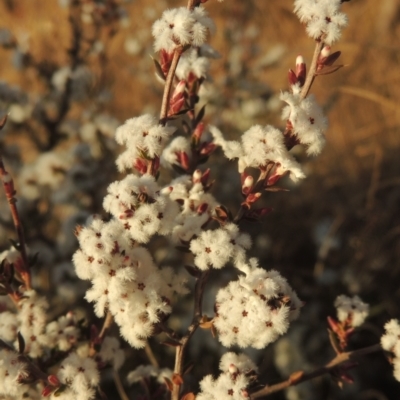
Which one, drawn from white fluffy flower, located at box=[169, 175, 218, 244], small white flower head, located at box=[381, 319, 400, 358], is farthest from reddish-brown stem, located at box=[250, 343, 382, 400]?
white fluffy flower, located at box=[169, 175, 218, 244]

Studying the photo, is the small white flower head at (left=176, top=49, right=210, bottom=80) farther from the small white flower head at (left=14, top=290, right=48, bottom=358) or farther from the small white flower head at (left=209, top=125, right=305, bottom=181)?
the small white flower head at (left=14, top=290, right=48, bottom=358)

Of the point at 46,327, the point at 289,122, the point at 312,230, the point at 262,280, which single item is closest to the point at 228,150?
the point at 289,122

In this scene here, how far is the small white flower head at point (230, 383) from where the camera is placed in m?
1.32

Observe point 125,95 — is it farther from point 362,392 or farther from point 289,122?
point 289,122

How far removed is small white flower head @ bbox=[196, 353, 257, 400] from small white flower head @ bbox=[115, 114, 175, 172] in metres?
0.60

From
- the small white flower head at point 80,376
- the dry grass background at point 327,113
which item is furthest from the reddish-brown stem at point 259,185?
the dry grass background at point 327,113

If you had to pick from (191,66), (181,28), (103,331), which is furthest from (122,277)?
(191,66)

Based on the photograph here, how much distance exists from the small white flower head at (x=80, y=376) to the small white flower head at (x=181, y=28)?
921mm

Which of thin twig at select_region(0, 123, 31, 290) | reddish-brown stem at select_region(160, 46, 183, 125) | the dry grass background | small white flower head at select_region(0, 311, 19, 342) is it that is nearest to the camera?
reddish-brown stem at select_region(160, 46, 183, 125)

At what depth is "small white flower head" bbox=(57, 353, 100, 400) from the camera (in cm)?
144

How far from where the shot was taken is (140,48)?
4.16m

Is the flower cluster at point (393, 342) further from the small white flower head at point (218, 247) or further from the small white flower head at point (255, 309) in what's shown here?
the small white flower head at point (218, 247)

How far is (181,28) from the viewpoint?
1.31m

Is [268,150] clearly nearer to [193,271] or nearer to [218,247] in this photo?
[218,247]
